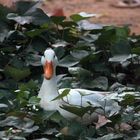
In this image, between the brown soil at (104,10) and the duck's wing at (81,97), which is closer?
the duck's wing at (81,97)

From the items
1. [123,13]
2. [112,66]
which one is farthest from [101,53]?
[123,13]

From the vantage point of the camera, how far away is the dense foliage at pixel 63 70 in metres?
3.15

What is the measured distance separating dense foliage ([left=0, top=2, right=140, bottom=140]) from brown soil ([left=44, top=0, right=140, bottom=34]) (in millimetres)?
3794

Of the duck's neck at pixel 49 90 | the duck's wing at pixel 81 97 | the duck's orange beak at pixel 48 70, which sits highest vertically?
the duck's orange beak at pixel 48 70

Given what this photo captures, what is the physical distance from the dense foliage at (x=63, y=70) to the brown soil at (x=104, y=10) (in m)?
3.79

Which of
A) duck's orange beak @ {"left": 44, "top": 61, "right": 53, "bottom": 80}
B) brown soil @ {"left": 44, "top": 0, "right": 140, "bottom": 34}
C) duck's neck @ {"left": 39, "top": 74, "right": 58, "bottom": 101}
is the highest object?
duck's orange beak @ {"left": 44, "top": 61, "right": 53, "bottom": 80}

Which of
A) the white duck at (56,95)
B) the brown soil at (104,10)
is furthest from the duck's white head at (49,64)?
the brown soil at (104,10)

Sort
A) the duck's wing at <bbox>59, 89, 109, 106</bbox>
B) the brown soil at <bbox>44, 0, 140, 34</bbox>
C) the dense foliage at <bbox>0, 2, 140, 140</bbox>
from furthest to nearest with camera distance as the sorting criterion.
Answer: the brown soil at <bbox>44, 0, 140, 34</bbox>, the duck's wing at <bbox>59, 89, 109, 106</bbox>, the dense foliage at <bbox>0, 2, 140, 140</bbox>

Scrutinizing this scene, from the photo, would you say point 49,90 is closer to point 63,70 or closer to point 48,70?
point 48,70

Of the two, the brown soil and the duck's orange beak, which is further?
the brown soil

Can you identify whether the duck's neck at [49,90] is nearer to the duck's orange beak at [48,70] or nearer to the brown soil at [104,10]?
the duck's orange beak at [48,70]

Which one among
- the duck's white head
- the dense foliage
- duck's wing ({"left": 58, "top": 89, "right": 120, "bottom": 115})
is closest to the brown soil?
the dense foliage

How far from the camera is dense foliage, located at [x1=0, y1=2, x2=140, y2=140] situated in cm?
315

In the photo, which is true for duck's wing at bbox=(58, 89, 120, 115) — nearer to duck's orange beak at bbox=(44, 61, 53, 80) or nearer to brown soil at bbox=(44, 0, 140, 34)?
duck's orange beak at bbox=(44, 61, 53, 80)
